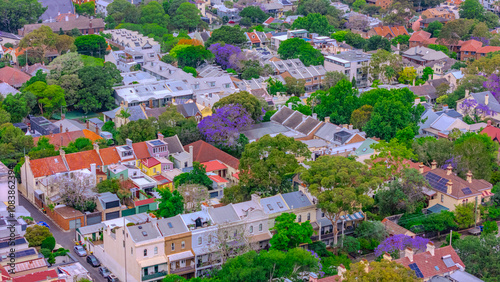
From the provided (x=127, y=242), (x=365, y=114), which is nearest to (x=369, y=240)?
(x=127, y=242)

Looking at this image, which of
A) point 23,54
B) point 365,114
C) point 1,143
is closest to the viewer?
point 1,143

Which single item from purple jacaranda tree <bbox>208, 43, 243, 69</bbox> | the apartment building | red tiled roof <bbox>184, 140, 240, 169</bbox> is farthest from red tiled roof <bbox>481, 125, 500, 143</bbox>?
purple jacaranda tree <bbox>208, 43, 243, 69</bbox>

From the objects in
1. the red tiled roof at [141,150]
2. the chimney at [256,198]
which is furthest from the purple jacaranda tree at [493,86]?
the red tiled roof at [141,150]

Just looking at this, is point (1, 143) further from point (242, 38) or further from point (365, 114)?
point (242, 38)

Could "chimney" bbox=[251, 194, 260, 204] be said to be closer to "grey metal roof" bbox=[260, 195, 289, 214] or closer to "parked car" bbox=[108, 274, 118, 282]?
"grey metal roof" bbox=[260, 195, 289, 214]

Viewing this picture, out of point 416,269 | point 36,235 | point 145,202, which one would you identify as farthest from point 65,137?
point 416,269

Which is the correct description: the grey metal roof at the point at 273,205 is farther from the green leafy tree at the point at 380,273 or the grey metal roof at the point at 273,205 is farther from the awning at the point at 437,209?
the green leafy tree at the point at 380,273

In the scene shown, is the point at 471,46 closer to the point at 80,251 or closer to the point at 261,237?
the point at 261,237
